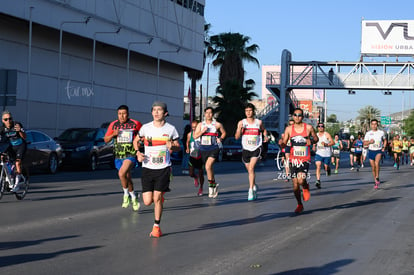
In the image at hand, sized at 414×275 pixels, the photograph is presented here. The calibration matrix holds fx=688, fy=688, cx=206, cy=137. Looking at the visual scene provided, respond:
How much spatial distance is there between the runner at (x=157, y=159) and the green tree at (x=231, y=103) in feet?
146

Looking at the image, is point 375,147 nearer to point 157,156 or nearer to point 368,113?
point 157,156

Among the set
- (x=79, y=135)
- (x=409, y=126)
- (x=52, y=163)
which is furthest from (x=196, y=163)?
(x=409, y=126)

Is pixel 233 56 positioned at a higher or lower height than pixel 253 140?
higher

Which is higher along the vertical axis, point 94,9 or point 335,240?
point 94,9

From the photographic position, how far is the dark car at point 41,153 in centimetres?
2086

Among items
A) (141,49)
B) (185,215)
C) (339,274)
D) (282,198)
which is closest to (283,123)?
(141,49)

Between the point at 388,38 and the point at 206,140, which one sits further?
the point at 388,38

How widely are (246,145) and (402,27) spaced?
44930 mm

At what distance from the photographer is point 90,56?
37.5 m

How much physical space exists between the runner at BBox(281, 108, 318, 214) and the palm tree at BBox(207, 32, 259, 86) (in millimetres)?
47330

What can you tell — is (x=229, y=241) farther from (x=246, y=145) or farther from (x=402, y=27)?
(x=402, y=27)

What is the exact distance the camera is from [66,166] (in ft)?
90.0

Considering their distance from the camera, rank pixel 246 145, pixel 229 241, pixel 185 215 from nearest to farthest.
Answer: pixel 229 241, pixel 185 215, pixel 246 145

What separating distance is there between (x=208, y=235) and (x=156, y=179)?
1071mm
